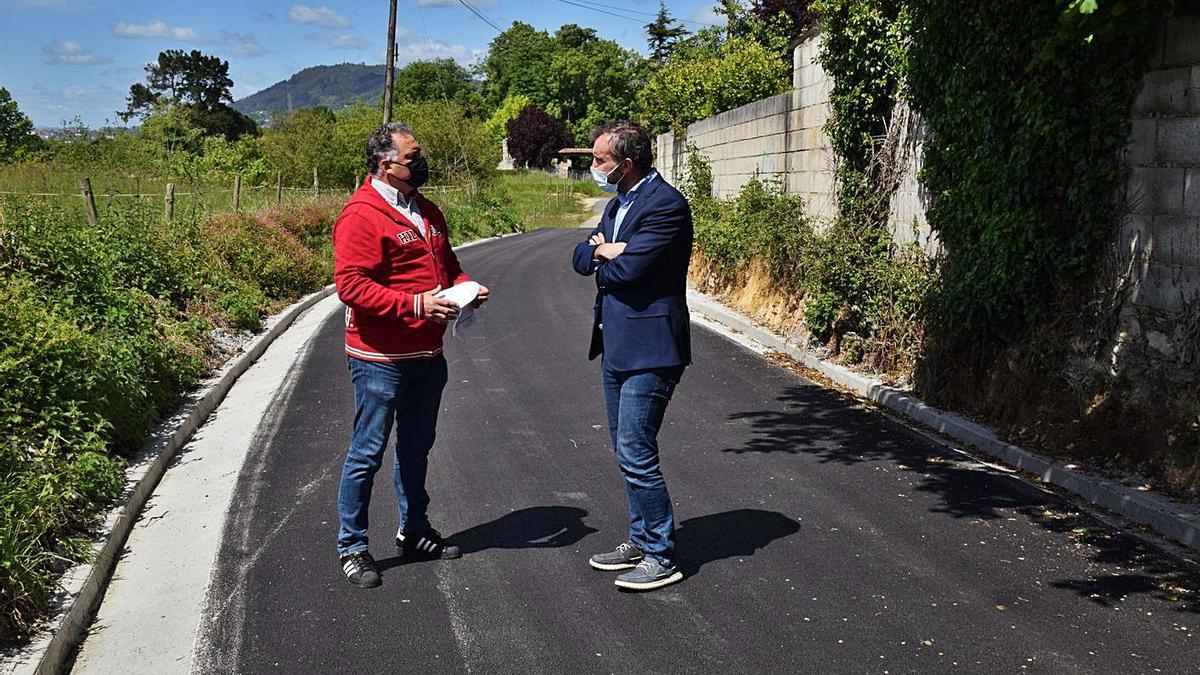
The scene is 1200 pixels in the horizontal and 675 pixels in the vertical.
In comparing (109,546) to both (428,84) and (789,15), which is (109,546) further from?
(428,84)

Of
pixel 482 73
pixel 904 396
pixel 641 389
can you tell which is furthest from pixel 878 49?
pixel 482 73

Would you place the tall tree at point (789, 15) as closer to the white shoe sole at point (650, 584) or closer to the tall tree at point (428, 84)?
the white shoe sole at point (650, 584)

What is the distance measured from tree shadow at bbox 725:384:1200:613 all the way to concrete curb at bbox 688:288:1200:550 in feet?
0.67

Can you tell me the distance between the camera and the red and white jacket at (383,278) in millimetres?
4711

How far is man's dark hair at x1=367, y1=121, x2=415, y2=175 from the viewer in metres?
4.86

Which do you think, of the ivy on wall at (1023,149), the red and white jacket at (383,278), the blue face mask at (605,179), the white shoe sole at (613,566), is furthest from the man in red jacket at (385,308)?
the ivy on wall at (1023,149)

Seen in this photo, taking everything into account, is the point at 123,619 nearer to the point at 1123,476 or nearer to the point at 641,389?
the point at 641,389

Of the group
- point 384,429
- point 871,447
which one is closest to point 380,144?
point 384,429

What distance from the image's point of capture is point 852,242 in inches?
438

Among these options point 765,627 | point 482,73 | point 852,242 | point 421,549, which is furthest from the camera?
point 482,73

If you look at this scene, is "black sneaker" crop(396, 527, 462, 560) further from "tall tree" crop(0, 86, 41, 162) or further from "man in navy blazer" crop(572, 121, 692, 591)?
"tall tree" crop(0, 86, 41, 162)

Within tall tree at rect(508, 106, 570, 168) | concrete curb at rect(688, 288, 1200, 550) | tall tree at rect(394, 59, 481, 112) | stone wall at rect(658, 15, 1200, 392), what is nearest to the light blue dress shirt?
concrete curb at rect(688, 288, 1200, 550)

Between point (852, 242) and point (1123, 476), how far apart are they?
5144 millimetres

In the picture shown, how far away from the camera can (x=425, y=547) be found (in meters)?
5.22
